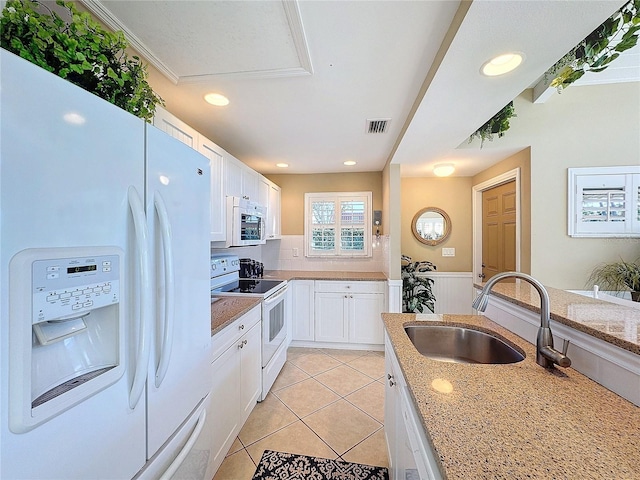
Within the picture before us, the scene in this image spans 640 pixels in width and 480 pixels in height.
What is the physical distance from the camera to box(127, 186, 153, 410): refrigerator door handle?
75cm

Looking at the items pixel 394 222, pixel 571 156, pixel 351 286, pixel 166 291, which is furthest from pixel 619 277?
pixel 166 291

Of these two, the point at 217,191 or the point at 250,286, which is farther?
the point at 250,286

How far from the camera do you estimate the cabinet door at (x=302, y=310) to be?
3.39m

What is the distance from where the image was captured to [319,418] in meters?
2.05

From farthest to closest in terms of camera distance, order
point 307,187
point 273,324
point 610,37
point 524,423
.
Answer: point 307,187, point 273,324, point 610,37, point 524,423

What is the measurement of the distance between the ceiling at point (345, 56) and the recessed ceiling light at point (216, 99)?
0.15 ft

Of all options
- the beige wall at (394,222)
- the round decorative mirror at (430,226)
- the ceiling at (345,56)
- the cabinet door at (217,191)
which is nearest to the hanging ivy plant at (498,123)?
the ceiling at (345,56)

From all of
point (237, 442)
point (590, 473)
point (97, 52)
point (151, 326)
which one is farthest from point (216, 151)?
point (590, 473)

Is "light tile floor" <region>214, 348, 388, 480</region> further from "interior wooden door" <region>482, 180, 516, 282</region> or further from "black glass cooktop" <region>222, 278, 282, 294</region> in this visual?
"interior wooden door" <region>482, 180, 516, 282</region>

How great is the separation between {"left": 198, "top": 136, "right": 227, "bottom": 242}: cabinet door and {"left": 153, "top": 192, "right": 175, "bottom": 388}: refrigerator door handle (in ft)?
3.99

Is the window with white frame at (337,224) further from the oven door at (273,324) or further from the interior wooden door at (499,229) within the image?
the interior wooden door at (499,229)

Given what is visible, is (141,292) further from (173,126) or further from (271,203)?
(271,203)

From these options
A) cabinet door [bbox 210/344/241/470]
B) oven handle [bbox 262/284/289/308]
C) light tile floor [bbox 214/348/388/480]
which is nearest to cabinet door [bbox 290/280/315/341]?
oven handle [bbox 262/284/289/308]

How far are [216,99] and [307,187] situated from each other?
2240 millimetres
